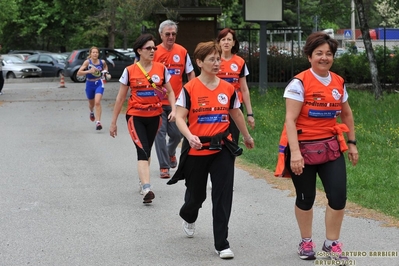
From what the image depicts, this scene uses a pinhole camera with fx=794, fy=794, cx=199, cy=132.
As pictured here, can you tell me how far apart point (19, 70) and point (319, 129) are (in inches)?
1475

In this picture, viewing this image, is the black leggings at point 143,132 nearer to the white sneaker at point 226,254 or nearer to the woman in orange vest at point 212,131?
the woman in orange vest at point 212,131

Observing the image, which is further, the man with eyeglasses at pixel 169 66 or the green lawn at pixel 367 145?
the man with eyeglasses at pixel 169 66

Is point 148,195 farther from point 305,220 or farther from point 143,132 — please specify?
point 305,220

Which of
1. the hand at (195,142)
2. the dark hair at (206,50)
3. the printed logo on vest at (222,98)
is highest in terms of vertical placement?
the dark hair at (206,50)

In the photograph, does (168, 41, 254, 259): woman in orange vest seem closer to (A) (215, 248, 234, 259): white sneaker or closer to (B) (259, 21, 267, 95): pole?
(A) (215, 248, 234, 259): white sneaker

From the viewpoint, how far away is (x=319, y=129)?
614cm

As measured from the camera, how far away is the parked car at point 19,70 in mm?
42000

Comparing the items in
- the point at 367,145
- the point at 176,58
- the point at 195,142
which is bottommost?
the point at 367,145

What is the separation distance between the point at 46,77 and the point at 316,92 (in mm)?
38054

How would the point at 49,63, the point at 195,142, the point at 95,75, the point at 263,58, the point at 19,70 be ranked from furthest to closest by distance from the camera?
the point at 49,63 < the point at 19,70 < the point at 263,58 < the point at 95,75 < the point at 195,142

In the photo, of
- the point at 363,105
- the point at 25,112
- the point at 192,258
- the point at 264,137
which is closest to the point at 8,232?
the point at 192,258

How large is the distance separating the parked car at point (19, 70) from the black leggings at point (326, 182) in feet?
122

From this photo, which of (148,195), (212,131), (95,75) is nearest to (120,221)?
(148,195)

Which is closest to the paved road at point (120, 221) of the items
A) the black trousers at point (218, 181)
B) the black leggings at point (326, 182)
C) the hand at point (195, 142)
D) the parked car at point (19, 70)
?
the black trousers at point (218, 181)
